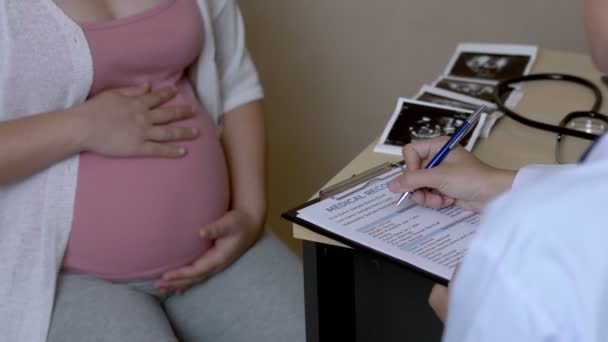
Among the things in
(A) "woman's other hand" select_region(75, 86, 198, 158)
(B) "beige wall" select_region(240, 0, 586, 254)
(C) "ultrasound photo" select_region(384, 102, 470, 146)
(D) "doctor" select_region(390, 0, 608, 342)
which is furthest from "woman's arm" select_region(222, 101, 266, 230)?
(D) "doctor" select_region(390, 0, 608, 342)

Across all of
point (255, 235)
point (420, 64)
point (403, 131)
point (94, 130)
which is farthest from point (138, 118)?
point (420, 64)

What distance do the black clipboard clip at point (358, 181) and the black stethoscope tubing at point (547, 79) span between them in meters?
0.24

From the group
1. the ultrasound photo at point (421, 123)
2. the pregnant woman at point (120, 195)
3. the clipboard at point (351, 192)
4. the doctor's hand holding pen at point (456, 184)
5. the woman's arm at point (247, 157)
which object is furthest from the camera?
the woman's arm at point (247, 157)

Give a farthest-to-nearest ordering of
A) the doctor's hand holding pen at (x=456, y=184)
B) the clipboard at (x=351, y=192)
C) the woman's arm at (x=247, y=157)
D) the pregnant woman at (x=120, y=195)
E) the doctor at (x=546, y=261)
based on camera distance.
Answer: the woman's arm at (x=247, y=157), the pregnant woman at (x=120, y=195), the doctor's hand holding pen at (x=456, y=184), the clipboard at (x=351, y=192), the doctor at (x=546, y=261)

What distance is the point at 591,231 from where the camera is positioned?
17.3 inches

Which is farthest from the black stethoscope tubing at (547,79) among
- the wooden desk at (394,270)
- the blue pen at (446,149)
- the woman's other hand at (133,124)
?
the woman's other hand at (133,124)

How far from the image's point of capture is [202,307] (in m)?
1.11

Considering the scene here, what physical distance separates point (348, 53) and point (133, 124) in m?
0.92

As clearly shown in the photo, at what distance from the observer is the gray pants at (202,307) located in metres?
0.96

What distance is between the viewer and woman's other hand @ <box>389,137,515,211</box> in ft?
2.93

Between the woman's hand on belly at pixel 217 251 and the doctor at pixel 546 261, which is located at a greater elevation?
→ the doctor at pixel 546 261

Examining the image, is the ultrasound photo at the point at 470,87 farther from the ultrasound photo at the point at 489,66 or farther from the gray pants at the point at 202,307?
the gray pants at the point at 202,307

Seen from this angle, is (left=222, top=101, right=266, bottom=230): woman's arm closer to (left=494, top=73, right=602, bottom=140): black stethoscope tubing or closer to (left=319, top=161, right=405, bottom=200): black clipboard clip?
(left=319, top=161, right=405, bottom=200): black clipboard clip

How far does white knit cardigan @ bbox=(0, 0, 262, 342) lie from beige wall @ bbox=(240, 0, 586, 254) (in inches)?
34.6
